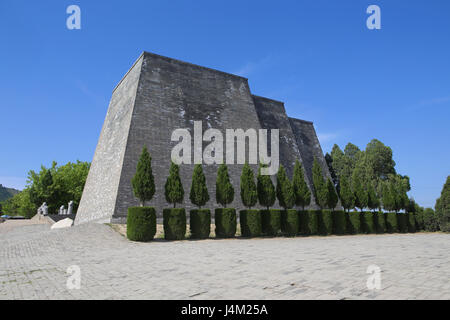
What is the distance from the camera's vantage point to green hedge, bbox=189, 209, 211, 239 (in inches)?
572

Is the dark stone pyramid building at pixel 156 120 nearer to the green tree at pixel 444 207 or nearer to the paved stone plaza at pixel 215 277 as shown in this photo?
the paved stone plaza at pixel 215 277

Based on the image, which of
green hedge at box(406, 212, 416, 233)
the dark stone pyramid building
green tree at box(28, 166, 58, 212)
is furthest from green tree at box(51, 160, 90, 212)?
green hedge at box(406, 212, 416, 233)

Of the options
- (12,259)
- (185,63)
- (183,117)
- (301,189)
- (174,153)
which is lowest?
(12,259)

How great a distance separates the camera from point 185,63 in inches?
910

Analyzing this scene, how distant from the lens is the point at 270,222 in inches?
648

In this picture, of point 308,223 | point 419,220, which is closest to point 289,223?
point 308,223

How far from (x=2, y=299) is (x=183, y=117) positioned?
16.8 meters

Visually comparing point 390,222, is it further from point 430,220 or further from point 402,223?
point 430,220

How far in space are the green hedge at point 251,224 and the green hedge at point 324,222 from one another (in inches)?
183

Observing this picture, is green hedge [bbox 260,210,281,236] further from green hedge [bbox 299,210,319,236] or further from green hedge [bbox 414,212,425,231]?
green hedge [bbox 414,212,425,231]

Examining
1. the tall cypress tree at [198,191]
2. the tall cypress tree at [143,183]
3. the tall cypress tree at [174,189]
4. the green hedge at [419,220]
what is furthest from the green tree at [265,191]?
the green hedge at [419,220]
